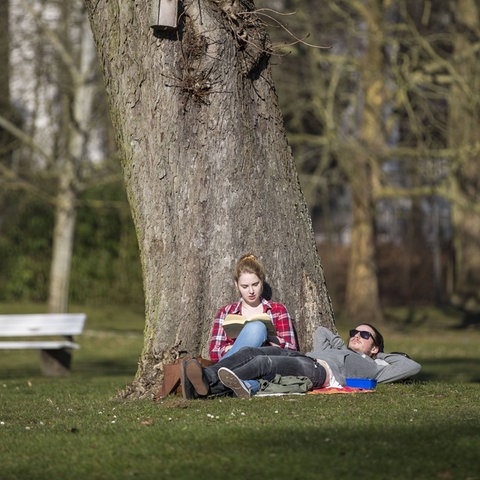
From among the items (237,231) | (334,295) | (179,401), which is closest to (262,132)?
(237,231)

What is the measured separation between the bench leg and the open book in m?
6.46

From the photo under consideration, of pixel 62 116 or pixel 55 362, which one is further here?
pixel 62 116

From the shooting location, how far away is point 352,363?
32.4ft

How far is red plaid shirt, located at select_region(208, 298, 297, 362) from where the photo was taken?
9.75 m

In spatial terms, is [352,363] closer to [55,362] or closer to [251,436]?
[251,436]

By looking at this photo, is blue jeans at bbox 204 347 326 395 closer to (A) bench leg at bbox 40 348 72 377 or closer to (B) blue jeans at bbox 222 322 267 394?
(B) blue jeans at bbox 222 322 267 394

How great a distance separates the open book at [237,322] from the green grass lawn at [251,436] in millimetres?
834

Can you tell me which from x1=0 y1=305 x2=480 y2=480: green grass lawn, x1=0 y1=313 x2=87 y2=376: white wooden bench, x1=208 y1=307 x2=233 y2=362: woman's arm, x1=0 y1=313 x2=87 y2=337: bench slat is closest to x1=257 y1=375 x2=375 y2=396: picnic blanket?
x1=0 y1=305 x2=480 y2=480: green grass lawn

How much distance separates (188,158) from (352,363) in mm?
2068

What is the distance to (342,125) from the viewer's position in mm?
26000

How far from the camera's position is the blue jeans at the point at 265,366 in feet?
30.0

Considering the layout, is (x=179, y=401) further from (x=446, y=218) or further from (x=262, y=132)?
(x=446, y=218)

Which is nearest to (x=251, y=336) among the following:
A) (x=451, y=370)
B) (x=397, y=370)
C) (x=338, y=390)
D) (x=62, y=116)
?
(x=338, y=390)

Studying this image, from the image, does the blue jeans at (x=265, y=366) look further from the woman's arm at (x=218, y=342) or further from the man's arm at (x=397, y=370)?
the man's arm at (x=397, y=370)
